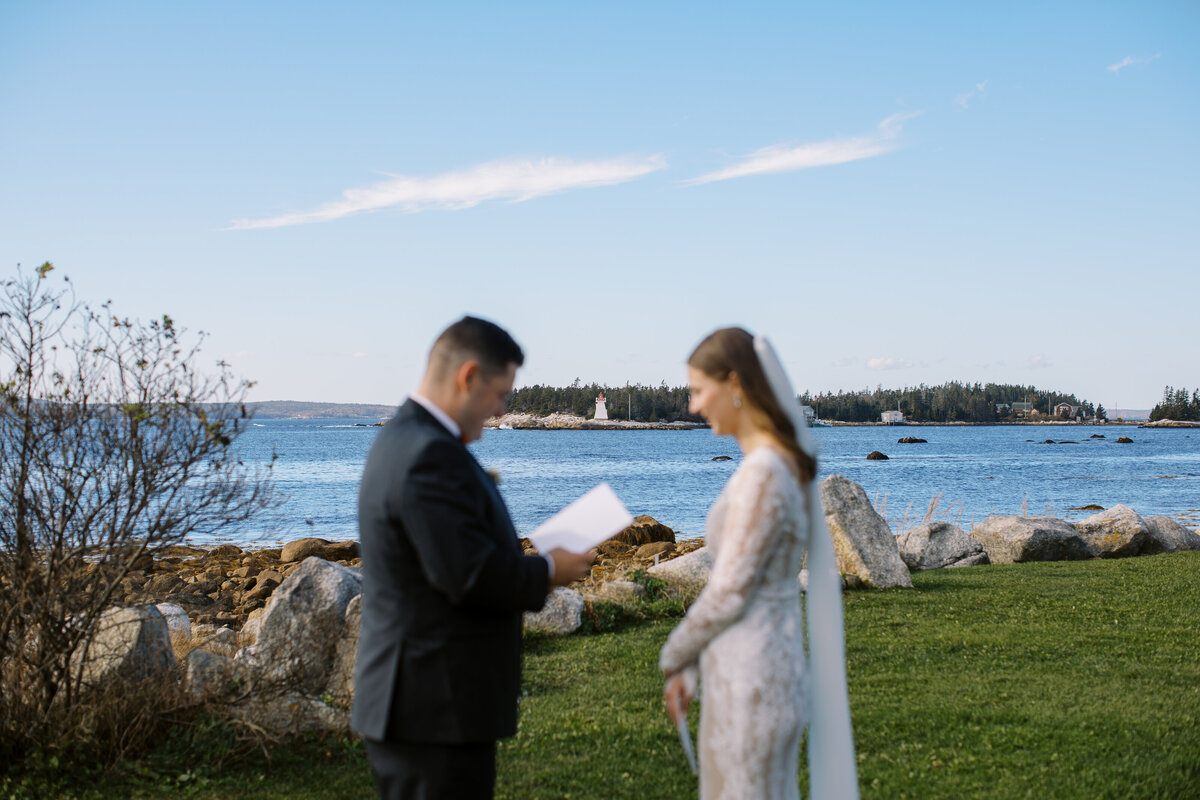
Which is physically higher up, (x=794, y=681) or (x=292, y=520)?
(x=794, y=681)

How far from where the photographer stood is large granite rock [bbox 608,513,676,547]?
81.0ft

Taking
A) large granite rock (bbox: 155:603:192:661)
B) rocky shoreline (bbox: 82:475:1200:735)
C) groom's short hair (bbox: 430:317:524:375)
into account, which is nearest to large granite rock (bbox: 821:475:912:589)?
rocky shoreline (bbox: 82:475:1200:735)

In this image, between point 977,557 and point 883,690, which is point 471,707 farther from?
point 977,557

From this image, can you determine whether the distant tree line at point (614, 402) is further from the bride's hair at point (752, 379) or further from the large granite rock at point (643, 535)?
the bride's hair at point (752, 379)

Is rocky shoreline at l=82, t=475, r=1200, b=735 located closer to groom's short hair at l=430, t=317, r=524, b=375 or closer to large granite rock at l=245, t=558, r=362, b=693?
large granite rock at l=245, t=558, r=362, b=693

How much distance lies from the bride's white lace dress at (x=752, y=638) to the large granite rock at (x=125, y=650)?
15.8 feet

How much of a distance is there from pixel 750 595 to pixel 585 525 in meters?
0.69

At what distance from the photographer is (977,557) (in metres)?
17.3

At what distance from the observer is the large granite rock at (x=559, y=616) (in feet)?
A: 34.9

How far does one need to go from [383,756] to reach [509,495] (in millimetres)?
45216

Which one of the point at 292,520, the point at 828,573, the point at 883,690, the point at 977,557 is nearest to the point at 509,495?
the point at 292,520

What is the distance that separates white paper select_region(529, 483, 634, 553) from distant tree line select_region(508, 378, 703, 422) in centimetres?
15737

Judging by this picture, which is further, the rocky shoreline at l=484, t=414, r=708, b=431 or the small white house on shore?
the rocky shoreline at l=484, t=414, r=708, b=431

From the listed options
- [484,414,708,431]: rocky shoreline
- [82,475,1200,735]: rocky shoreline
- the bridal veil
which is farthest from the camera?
[484,414,708,431]: rocky shoreline
